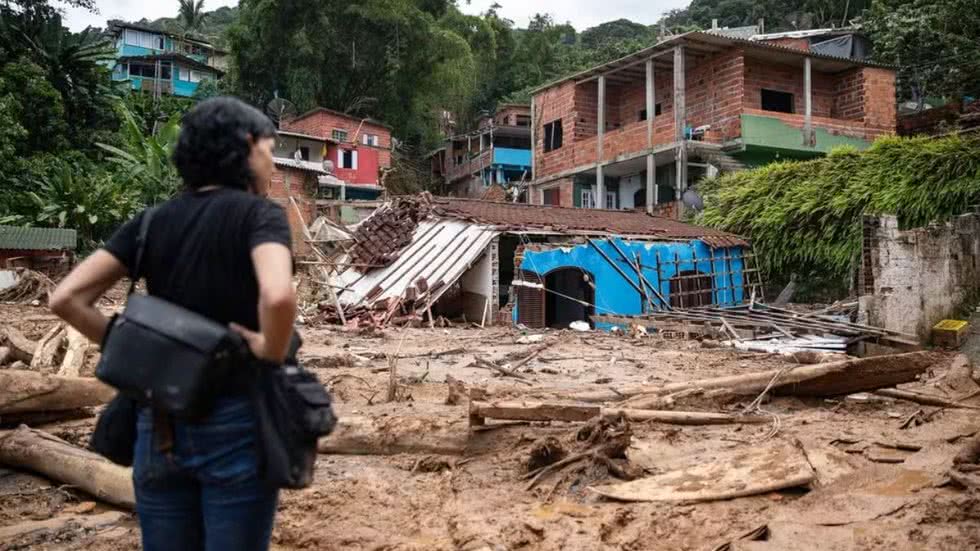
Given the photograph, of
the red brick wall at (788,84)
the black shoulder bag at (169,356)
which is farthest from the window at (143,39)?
the black shoulder bag at (169,356)

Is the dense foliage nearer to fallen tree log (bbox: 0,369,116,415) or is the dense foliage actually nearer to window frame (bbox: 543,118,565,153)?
window frame (bbox: 543,118,565,153)

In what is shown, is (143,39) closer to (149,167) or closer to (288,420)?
(149,167)

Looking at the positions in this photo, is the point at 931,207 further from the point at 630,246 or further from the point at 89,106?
the point at 89,106

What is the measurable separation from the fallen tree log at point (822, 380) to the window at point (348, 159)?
1370 inches

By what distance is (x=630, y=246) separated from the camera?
1756 centimetres

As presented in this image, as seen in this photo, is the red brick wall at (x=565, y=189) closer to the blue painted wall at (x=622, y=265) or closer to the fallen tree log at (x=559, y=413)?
the blue painted wall at (x=622, y=265)

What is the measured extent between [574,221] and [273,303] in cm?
1694

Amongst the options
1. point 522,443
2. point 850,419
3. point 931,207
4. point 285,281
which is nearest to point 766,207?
point 931,207

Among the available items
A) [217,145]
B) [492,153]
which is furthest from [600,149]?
[217,145]

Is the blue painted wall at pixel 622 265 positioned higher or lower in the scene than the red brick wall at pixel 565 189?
lower

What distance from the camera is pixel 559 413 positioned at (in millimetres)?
5035

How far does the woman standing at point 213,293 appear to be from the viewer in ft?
6.27

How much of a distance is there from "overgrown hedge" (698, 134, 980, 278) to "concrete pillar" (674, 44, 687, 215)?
158cm

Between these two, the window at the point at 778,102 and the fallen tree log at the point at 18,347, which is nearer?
the fallen tree log at the point at 18,347
